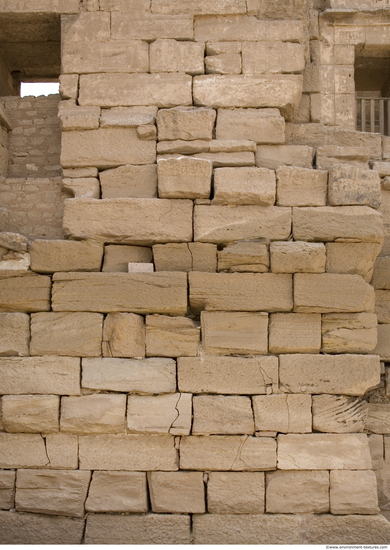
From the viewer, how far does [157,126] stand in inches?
226

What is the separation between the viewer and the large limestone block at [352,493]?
514 cm

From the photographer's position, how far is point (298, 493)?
515 cm

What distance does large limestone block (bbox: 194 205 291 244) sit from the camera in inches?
215

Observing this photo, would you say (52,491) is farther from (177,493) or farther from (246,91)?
(246,91)

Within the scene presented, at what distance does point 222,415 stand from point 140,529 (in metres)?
1.30

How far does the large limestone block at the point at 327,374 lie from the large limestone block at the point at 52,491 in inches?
84.7

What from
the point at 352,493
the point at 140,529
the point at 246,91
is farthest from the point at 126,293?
the point at 352,493

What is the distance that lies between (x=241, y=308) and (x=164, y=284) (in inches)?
31.2

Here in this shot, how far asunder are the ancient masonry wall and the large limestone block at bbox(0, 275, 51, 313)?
0.05 ft

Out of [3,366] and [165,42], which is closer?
[3,366]

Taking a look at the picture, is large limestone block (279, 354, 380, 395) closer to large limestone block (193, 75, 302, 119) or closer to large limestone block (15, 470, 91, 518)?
large limestone block (15, 470, 91, 518)

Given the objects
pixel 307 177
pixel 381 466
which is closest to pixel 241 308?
pixel 307 177

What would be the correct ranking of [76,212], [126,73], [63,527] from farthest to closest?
[126,73]
[76,212]
[63,527]

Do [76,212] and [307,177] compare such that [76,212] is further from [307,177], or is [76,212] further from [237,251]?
[307,177]
